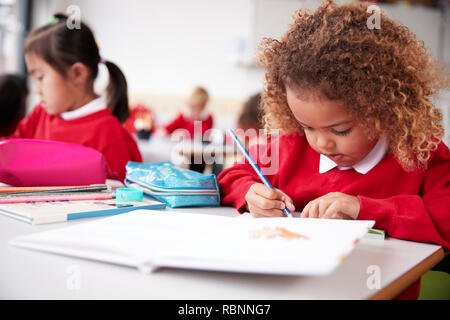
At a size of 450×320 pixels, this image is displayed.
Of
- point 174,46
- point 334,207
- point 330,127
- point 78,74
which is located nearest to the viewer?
point 334,207

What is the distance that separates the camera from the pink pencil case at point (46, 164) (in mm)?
989

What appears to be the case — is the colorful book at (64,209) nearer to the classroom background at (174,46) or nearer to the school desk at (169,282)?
the school desk at (169,282)

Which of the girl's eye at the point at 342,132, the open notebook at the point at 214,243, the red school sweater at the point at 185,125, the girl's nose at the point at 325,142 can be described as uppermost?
the girl's eye at the point at 342,132

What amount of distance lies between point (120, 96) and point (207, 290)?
147cm

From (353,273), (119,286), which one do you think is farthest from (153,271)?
(353,273)

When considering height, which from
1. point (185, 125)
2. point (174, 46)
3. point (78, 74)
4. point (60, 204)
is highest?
point (174, 46)

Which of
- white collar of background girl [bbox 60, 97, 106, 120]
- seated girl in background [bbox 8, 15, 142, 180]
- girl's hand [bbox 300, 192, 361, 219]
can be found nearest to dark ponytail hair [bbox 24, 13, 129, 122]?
seated girl in background [bbox 8, 15, 142, 180]

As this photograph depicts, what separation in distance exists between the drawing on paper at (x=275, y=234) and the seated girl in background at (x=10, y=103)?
79.1 inches

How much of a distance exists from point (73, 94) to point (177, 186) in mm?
915

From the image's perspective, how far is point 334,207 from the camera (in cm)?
76

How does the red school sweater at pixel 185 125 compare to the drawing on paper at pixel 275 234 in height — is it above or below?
below

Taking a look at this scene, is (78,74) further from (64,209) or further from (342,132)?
(342,132)

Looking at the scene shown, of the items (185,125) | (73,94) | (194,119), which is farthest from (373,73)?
(194,119)

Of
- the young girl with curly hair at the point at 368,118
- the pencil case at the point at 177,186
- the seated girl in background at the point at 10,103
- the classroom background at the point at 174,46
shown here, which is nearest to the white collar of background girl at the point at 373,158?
the young girl with curly hair at the point at 368,118
